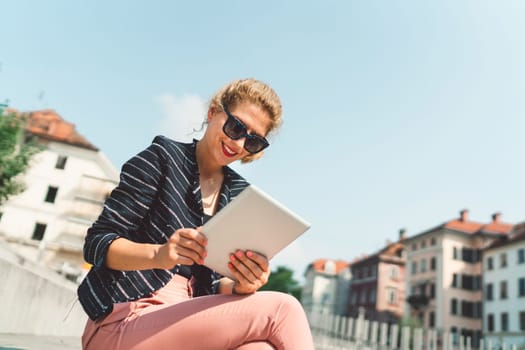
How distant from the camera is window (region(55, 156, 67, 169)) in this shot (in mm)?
34434

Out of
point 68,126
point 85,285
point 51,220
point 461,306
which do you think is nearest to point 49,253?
point 51,220

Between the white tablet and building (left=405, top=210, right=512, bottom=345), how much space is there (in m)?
44.8

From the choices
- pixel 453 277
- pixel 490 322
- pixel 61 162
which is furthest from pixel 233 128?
pixel 453 277

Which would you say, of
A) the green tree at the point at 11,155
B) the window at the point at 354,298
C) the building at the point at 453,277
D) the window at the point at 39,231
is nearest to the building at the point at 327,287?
the window at the point at 354,298

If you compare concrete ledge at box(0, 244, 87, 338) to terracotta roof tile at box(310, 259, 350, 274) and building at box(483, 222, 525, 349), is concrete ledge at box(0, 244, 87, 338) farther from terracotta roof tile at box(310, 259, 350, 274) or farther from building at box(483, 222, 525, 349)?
terracotta roof tile at box(310, 259, 350, 274)

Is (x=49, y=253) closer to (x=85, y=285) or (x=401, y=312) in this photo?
(x=85, y=285)

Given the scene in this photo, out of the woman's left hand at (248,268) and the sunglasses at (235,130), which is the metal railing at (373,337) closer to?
the sunglasses at (235,130)

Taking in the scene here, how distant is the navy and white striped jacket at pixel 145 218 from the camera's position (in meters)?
1.56

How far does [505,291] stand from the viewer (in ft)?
121

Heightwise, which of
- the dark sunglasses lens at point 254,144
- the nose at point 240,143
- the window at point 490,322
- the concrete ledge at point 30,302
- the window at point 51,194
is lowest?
the concrete ledge at point 30,302

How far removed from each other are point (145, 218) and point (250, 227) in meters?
0.57

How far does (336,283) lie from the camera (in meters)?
68.9

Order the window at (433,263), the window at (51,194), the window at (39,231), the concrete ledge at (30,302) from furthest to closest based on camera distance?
the window at (433,263)
the window at (51,194)
the window at (39,231)
the concrete ledge at (30,302)

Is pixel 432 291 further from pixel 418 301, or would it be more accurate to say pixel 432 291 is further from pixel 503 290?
pixel 503 290
